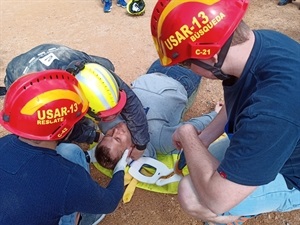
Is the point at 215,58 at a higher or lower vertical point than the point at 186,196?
higher

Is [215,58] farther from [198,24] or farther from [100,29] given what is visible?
[100,29]

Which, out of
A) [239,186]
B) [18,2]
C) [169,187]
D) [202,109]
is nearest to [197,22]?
[239,186]

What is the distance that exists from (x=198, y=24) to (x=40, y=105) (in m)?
0.90

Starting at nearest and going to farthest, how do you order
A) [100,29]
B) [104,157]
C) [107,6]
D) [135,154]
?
[104,157]
[135,154]
[100,29]
[107,6]

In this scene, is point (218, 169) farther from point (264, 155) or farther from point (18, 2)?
point (18, 2)

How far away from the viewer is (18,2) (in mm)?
6594

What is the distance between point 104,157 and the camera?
320 centimetres

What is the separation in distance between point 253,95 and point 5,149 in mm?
1298

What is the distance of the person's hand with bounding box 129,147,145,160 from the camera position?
10.9 feet

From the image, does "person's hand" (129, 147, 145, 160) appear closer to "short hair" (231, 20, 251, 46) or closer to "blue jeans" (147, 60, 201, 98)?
"blue jeans" (147, 60, 201, 98)

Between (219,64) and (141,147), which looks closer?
(219,64)

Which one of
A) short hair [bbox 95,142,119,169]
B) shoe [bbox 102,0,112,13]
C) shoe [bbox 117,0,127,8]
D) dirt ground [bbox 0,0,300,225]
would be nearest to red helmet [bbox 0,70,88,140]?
short hair [bbox 95,142,119,169]

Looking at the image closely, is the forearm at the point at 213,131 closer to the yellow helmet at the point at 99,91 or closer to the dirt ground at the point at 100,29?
the yellow helmet at the point at 99,91

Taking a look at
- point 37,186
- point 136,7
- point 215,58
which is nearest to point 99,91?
point 37,186
